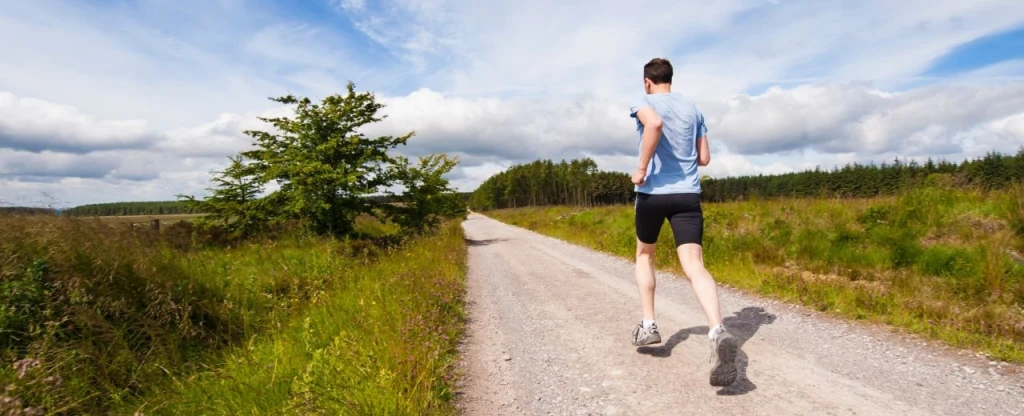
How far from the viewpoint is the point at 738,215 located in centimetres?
1121

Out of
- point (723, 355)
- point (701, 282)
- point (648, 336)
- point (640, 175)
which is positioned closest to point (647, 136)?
point (640, 175)

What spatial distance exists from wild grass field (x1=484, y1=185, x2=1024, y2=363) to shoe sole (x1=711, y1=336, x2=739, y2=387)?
212 centimetres

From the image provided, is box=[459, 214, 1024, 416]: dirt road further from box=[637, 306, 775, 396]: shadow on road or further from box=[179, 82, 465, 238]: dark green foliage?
box=[179, 82, 465, 238]: dark green foliage

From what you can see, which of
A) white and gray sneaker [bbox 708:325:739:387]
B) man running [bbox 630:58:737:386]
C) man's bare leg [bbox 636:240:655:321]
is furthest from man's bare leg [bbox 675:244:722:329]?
man's bare leg [bbox 636:240:655:321]

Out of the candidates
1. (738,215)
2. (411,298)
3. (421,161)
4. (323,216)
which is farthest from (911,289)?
(421,161)

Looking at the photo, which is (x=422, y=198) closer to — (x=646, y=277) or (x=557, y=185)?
(x=646, y=277)

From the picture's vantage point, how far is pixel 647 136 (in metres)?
3.07

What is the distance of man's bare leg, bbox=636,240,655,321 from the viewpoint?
3.49 meters

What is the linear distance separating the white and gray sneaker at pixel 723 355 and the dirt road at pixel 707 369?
0.12 m

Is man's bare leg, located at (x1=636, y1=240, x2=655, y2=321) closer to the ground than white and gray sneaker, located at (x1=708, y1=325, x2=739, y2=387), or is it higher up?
higher up

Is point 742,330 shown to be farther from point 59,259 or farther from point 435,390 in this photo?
point 59,259

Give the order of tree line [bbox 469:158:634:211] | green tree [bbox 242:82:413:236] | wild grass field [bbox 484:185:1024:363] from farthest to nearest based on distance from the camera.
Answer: tree line [bbox 469:158:634:211], green tree [bbox 242:82:413:236], wild grass field [bbox 484:185:1024:363]

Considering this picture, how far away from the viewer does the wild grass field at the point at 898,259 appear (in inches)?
158

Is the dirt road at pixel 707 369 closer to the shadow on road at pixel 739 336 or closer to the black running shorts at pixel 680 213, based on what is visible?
the shadow on road at pixel 739 336
